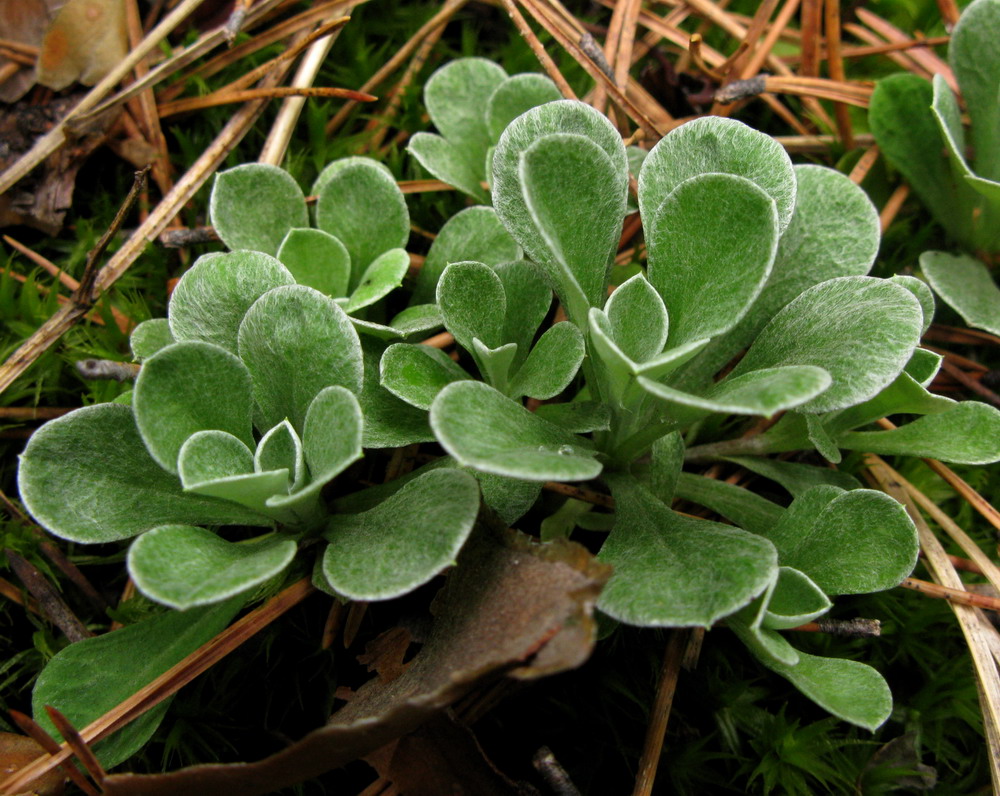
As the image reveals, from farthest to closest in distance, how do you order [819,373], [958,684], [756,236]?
[958,684]
[756,236]
[819,373]

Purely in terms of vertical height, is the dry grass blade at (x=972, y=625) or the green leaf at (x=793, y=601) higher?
the green leaf at (x=793, y=601)

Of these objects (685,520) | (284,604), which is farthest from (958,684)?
(284,604)

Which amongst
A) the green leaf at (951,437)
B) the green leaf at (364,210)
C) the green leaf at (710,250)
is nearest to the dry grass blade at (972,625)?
the green leaf at (951,437)

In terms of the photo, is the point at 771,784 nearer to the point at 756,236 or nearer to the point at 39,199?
the point at 756,236

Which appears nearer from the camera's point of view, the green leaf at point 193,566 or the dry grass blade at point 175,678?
the green leaf at point 193,566

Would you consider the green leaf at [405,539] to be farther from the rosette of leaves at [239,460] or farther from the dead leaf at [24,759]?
the dead leaf at [24,759]

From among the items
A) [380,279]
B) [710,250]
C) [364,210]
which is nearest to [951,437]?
[710,250]

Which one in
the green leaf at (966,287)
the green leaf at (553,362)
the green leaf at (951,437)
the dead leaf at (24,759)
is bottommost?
the dead leaf at (24,759)

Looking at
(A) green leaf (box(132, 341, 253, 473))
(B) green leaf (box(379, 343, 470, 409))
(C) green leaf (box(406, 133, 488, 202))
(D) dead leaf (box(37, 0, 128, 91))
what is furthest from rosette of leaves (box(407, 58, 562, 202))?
(D) dead leaf (box(37, 0, 128, 91))
